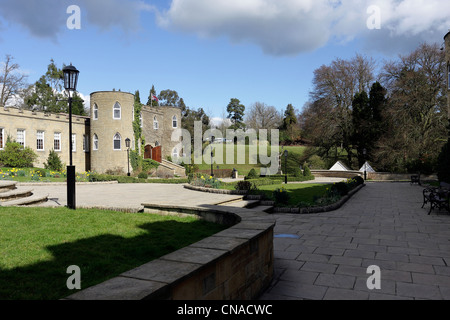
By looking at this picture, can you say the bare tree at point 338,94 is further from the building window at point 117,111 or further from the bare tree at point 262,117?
the bare tree at point 262,117

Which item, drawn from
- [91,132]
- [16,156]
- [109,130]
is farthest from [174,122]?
[16,156]

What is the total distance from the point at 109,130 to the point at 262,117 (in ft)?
156

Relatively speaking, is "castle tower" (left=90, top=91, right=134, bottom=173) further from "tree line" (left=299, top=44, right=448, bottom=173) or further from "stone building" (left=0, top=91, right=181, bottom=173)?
"tree line" (left=299, top=44, right=448, bottom=173)

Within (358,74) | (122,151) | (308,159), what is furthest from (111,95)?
(358,74)

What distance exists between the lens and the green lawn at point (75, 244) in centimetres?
311

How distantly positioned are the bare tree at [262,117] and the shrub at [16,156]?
50.2 meters

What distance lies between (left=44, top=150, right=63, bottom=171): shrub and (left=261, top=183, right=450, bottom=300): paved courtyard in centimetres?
2628

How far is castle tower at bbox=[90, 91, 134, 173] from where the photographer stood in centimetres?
3127

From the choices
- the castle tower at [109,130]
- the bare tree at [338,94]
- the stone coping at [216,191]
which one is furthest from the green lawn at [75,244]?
the bare tree at [338,94]

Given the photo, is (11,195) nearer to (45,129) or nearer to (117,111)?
(117,111)
